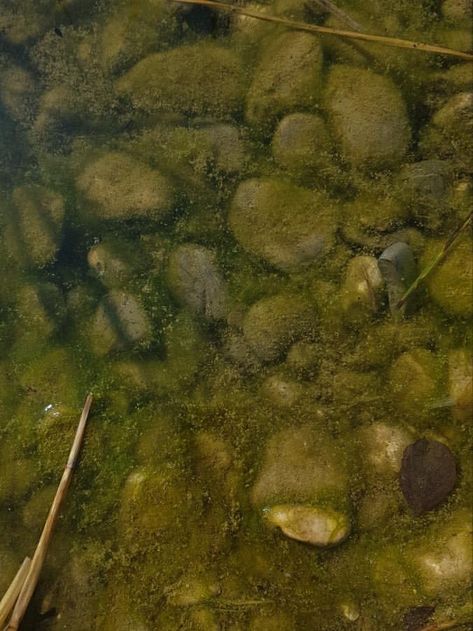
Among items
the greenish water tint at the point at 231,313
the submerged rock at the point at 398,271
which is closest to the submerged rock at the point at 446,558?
the greenish water tint at the point at 231,313

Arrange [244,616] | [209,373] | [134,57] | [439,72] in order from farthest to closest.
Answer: [134,57], [209,373], [439,72], [244,616]

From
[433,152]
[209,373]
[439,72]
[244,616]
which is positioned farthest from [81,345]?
[439,72]

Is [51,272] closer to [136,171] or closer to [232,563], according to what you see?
[136,171]

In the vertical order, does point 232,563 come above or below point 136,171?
below

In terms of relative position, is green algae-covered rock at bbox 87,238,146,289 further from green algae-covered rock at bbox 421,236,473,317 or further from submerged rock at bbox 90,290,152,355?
green algae-covered rock at bbox 421,236,473,317

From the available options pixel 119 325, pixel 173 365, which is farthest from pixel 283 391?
pixel 119 325

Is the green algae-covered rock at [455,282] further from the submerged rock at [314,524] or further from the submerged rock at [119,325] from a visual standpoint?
the submerged rock at [119,325]
